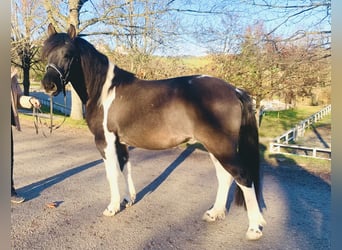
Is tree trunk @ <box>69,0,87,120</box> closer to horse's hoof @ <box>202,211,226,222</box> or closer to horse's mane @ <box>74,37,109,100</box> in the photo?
horse's mane @ <box>74,37,109,100</box>

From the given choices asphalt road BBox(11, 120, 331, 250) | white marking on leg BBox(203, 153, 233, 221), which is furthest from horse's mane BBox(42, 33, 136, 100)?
white marking on leg BBox(203, 153, 233, 221)

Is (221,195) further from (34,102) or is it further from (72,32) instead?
(72,32)

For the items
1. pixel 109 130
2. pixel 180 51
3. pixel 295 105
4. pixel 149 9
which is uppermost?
pixel 149 9

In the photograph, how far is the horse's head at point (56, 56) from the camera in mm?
2070

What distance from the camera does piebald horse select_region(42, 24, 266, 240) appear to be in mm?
2117

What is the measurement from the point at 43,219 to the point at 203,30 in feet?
7.40

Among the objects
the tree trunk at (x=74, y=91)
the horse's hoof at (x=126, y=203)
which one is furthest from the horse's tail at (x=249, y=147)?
the tree trunk at (x=74, y=91)

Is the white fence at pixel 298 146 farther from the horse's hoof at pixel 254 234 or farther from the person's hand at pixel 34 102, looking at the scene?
the person's hand at pixel 34 102

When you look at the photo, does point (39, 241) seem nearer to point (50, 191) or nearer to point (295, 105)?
point (50, 191)

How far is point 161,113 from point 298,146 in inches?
72.8

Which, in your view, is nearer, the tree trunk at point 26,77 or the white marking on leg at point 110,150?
the white marking on leg at point 110,150

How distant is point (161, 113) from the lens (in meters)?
2.25

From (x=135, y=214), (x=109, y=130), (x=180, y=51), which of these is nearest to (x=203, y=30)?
(x=180, y=51)

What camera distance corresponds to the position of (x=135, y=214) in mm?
2545
